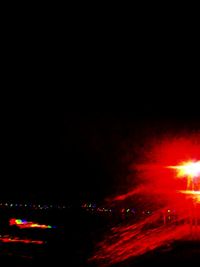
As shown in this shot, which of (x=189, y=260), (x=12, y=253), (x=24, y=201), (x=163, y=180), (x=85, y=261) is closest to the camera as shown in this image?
(x=189, y=260)

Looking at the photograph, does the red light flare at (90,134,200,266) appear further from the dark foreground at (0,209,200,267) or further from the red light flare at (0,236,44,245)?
the red light flare at (0,236,44,245)

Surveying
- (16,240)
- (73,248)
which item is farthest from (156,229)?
(16,240)

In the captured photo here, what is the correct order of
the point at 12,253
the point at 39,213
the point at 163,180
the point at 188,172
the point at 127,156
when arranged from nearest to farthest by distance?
the point at 12,253
the point at 188,172
the point at 163,180
the point at 39,213
the point at 127,156

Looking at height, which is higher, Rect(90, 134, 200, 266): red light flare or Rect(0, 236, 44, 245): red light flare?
Rect(90, 134, 200, 266): red light flare

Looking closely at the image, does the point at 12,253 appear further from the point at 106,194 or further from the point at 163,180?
the point at 106,194

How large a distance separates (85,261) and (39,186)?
16508mm

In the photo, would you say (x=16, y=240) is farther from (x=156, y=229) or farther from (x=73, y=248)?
(x=156, y=229)

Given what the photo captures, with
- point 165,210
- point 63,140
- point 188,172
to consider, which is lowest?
point 165,210

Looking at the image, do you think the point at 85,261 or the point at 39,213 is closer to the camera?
the point at 85,261

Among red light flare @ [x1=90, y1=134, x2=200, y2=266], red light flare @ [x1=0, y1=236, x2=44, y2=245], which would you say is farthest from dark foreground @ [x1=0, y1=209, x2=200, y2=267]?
red light flare @ [x1=90, y1=134, x2=200, y2=266]

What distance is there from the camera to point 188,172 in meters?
11.1

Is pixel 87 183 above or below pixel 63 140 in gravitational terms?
below

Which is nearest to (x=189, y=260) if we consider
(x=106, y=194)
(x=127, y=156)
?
(x=106, y=194)

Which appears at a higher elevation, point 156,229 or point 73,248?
point 156,229
